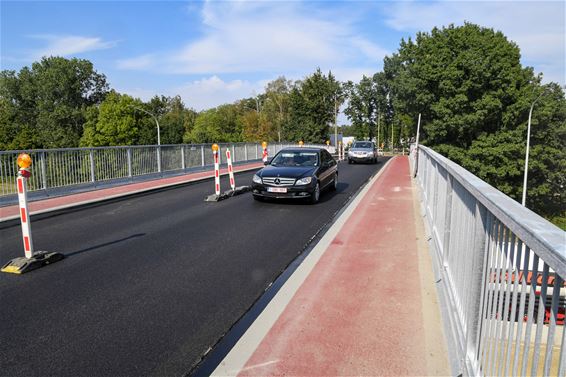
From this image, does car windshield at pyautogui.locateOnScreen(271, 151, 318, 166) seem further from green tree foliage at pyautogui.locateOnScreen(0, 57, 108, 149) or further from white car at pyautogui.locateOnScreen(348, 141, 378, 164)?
green tree foliage at pyautogui.locateOnScreen(0, 57, 108, 149)

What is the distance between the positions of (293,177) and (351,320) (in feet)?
22.6

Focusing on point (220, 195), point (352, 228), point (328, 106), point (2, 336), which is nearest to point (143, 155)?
point (220, 195)

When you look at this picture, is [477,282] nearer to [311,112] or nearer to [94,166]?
[94,166]

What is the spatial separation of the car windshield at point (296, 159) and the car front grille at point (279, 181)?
118 cm

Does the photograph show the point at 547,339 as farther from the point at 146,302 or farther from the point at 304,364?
the point at 146,302

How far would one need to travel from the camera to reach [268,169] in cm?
1136

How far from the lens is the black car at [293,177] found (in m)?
10.7

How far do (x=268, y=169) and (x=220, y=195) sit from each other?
156 centimetres

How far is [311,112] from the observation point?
68.5 m

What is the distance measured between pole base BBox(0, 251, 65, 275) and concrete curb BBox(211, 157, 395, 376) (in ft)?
11.3

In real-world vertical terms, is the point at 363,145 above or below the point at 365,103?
below

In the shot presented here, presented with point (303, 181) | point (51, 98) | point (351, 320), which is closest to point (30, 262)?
point (351, 320)

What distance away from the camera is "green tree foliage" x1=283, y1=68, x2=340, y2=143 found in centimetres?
6821

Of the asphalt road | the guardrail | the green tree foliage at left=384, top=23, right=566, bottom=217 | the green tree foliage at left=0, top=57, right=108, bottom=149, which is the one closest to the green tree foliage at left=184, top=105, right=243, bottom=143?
the green tree foliage at left=0, top=57, right=108, bottom=149
